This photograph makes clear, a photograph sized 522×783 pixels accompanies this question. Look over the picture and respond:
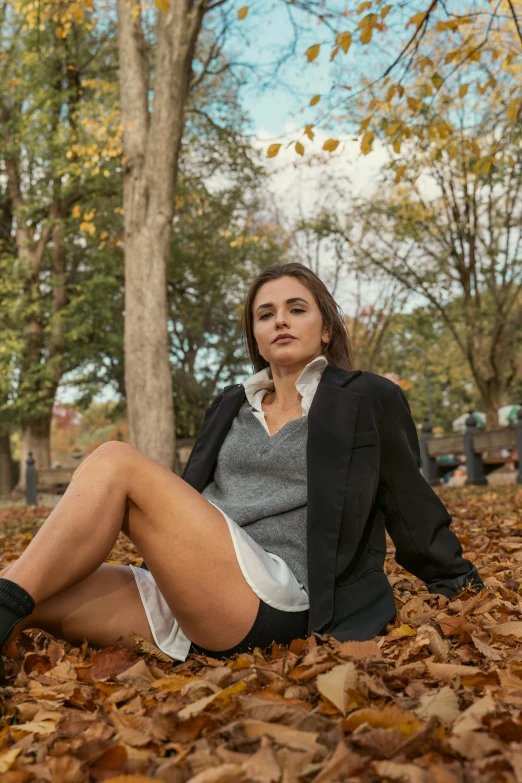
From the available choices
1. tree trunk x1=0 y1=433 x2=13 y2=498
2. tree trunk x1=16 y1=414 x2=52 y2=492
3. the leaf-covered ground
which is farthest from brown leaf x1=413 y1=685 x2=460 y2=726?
tree trunk x1=0 y1=433 x2=13 y2=498

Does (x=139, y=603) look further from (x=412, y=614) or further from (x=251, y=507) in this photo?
(x=412, y=614)

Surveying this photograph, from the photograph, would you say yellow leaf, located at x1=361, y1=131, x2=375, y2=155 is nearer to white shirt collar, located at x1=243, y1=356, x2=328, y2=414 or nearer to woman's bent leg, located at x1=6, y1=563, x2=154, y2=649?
white shirt collar, located at x1=243, y1=356, x2=328, y2=414

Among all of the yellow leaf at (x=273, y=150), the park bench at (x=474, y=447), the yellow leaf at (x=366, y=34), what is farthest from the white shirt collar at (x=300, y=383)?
the park bench at (x=474, y=447)

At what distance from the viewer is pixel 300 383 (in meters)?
3.31

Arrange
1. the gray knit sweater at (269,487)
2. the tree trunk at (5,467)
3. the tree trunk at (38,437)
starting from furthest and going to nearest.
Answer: the tree trunk at (5,467) < the tree trunk at (38,437) < the gray knit sweater at (269,487)

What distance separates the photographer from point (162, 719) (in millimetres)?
2195

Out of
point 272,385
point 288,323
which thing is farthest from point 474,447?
point 288,323

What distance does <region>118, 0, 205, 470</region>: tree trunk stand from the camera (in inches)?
401

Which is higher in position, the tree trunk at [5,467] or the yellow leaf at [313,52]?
the yellow leaf at [313,52]

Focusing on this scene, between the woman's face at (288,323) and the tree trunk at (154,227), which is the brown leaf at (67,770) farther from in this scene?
the tree trunk at (154,227)

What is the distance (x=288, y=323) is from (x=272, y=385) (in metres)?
0.32

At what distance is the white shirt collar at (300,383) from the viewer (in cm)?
328

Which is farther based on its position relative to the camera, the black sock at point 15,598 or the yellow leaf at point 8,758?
the black sock at point 15,598

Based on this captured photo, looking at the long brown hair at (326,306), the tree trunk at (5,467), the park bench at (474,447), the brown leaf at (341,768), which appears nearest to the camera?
the brown leaf at (341,768)
